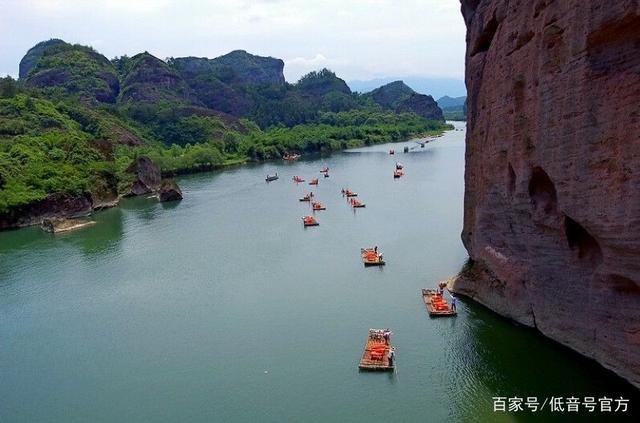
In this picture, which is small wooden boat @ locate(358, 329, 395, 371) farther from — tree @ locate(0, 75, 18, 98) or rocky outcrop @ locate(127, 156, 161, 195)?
tree @ locate(0, 75, 18, 98)

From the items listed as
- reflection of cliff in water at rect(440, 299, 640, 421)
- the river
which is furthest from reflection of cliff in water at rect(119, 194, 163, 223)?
reflection of cliff in water at rect(440, 299, 640, 421)

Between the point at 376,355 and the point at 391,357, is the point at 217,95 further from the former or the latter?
the point at 391,357

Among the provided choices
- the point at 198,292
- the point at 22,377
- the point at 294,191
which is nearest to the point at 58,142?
the point at 294,191

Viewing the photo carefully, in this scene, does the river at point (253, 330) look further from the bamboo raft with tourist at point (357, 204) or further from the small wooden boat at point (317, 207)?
the small wooden boat at point (317, 207)

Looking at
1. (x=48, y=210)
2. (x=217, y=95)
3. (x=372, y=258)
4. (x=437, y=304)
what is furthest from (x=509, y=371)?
(x=217, y=95)

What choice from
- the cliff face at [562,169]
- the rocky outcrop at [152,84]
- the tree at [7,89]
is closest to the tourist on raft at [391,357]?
the cliff face at [562,169]

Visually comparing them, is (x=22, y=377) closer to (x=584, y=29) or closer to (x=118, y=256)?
(x=118, y=256)
